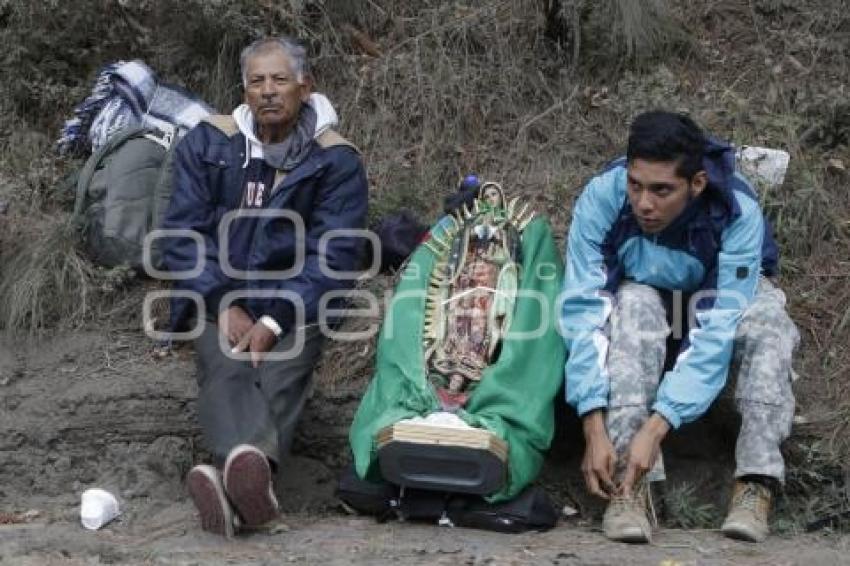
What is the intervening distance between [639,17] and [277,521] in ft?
10.9

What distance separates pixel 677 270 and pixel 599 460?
0.79 meters

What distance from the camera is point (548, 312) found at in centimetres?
493

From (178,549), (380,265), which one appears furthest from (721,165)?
(178,549)

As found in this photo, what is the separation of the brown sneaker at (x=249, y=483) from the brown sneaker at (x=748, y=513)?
155cm

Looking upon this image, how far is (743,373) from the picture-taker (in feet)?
15.1

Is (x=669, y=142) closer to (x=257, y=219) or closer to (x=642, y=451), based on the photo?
(x=642, y=451)

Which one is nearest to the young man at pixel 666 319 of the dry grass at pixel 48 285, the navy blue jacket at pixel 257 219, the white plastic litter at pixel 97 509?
the navy blue jacket at pixel 257 219

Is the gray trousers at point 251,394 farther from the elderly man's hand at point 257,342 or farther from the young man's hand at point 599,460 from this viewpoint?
the young man's hand at point 599,460

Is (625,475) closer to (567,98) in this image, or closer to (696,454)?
(696,454)

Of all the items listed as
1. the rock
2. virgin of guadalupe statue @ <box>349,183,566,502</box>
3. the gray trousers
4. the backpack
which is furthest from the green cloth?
the rock

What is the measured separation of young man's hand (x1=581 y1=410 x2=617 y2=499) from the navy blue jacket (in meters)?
1.21

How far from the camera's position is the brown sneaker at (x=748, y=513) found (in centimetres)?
443

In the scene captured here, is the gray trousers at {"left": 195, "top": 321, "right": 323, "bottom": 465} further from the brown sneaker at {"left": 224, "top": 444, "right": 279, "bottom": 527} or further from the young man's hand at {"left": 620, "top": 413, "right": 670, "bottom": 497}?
the young man's hand at {"left": 620, "top": 413, "right": 670, "bottom": 497}

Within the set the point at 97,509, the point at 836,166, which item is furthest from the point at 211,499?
the point at 836,166
